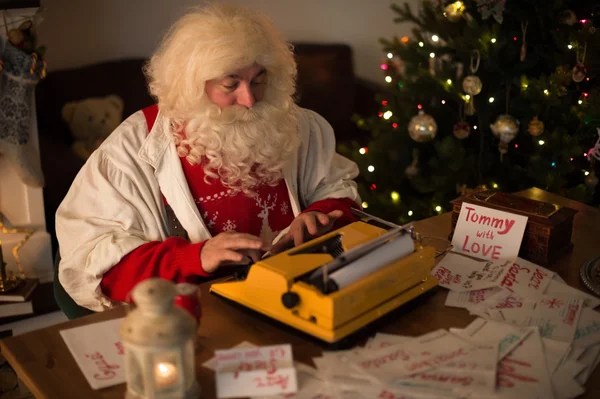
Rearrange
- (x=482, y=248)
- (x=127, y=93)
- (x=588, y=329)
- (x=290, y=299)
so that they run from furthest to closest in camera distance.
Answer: (x=127, y=93)
(x=482, y=248)
(x=588, y=329)
(x=290, y=299)

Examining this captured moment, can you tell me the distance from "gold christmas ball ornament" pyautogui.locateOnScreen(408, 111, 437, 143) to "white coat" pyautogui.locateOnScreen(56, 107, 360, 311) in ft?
3.81

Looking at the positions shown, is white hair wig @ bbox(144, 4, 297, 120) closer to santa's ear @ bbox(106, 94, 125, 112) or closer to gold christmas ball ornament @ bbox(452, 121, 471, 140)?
gold christmas ball ornament @ bbox(452, 121, 471, 140)

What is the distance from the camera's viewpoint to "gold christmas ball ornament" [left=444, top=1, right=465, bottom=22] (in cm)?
321

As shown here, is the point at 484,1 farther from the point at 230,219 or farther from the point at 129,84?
the point at 129,84

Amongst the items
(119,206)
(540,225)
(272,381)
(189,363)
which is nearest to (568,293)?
(540,225)

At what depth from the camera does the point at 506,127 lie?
3154 millimetres

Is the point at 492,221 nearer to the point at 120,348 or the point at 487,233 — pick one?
the point at 487,233

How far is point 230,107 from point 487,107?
1.64 m

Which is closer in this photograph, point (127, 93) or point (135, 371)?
point (135, 371)

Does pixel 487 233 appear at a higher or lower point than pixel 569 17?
lower

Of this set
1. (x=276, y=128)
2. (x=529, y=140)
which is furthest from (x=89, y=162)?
(x=529, y=140)

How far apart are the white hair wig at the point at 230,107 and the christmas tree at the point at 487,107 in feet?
3.93

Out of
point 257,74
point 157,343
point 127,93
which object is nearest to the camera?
point 157,343

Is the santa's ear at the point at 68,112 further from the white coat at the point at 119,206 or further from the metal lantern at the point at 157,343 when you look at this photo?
the metal lantern at the point at 157,343
